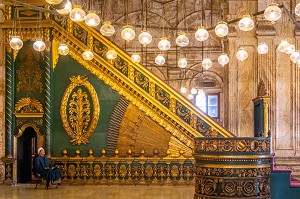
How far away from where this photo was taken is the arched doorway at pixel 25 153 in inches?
664

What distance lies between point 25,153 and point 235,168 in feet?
31.1

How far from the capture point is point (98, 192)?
46.0 ft

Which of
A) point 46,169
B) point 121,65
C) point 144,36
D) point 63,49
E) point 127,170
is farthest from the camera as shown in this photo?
point 121,65

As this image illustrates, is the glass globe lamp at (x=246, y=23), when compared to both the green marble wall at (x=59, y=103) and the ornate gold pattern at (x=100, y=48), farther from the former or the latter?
the green marble wall at (x=59, y=103)

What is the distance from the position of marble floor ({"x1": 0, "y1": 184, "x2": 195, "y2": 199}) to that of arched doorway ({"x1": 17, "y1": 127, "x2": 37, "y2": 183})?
1.23 metres

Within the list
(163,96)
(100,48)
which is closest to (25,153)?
(100,48)

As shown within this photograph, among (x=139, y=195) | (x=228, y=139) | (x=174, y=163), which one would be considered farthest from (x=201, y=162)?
(x=174, y=163)

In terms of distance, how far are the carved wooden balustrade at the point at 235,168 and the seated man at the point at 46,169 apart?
6433mm

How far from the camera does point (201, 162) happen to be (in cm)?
994

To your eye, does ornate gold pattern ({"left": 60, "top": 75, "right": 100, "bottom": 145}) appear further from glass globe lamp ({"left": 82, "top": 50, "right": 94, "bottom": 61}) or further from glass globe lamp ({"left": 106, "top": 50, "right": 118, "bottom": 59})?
glass globe lamp ({"left": 106, "top": 50, "right": 118, "bottom": 59})

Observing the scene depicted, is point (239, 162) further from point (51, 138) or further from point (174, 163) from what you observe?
point (51, 138)

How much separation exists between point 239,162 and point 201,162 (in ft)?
2.31

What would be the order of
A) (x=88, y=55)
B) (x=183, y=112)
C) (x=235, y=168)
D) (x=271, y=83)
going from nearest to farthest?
(x=235, y=168) < (x=88, y=55) < (x=183, y=112) < (x=271, y=83)

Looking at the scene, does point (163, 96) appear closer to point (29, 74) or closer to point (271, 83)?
point (29, 74)
